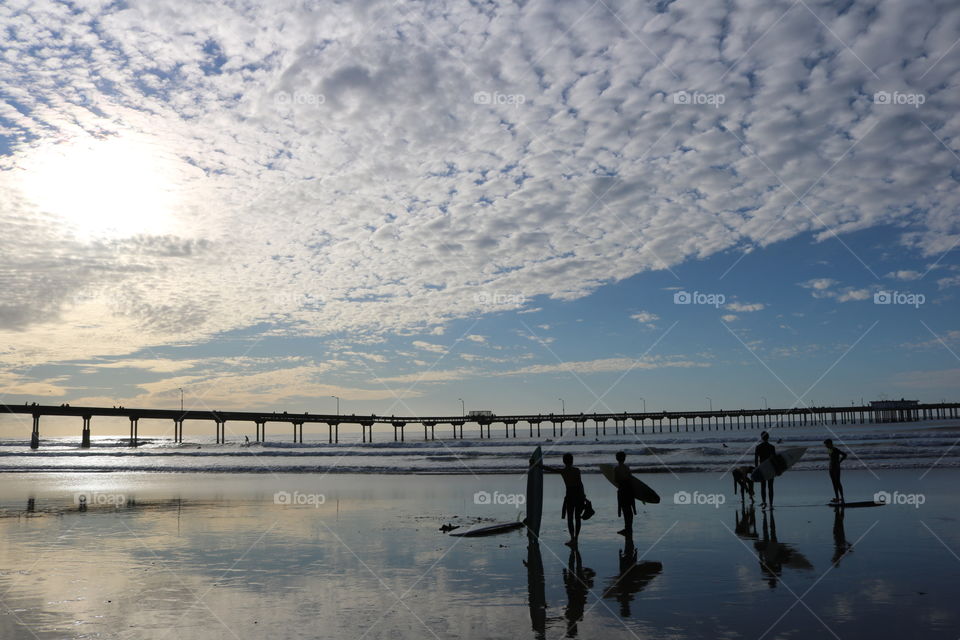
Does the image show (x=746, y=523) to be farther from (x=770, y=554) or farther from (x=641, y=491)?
(x=770, y=554)

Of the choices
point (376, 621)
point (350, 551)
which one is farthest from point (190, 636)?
point (350, 551)

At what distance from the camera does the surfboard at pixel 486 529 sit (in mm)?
12914

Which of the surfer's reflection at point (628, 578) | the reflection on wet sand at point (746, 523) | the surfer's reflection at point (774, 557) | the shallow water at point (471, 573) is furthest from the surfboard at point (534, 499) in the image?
the surfer's reflection at point (774, 557)

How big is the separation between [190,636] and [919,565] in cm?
962

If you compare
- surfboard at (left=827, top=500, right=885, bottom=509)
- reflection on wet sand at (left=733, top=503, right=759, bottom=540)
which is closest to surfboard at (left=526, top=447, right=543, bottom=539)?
reflection on wet sand at (left=733, top=503, right=759, bottom=540)

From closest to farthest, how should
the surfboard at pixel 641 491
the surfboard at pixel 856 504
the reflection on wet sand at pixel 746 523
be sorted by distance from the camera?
the reflection on wet sand at pixel 746 523 < the surfboard at pixel 641 491 < the surfboard at pixel 856 504

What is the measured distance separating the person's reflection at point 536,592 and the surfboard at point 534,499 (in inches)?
40.8

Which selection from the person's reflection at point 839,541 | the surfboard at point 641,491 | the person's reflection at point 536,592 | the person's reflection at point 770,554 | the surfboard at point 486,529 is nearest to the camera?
the person's reflection at point 536,592

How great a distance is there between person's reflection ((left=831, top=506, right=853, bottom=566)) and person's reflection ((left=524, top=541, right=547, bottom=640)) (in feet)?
14.3

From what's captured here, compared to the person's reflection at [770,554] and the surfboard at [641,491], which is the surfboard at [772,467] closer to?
the person's reflection at [770,554]

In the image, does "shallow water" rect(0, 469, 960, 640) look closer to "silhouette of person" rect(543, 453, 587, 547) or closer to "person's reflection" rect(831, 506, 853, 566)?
"person's reflection" rect(831, 506, 853, 566)

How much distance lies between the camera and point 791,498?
17406 mm

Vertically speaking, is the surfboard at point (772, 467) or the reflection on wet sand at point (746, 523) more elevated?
the surfboard at point (772, 467)

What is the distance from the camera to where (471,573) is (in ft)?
31.4
